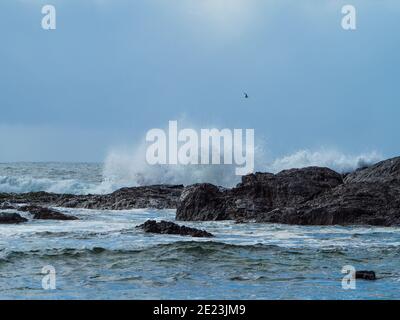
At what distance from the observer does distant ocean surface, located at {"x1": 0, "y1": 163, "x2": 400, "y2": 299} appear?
12.1m

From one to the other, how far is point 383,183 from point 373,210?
1.64 meters

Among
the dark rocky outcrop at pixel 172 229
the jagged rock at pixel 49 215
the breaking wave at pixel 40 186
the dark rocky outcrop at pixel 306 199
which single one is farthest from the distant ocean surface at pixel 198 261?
the breaking wave at pixel 40 186

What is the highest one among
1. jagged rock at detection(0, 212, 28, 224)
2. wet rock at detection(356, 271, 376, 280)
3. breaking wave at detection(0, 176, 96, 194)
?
breaking wave at detection(0, 176, 96, 194)

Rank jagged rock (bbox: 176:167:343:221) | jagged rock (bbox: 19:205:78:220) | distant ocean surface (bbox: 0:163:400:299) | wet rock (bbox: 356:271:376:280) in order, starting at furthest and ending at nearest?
1. jagged rock (bbox: 19:205:78:220)
2. jagged rock (bbox: 176:167:343:221)
3. wet rock (bbox: 356:271:376:280)
4. distant ocean surface (bbox: 0:163:400:299)

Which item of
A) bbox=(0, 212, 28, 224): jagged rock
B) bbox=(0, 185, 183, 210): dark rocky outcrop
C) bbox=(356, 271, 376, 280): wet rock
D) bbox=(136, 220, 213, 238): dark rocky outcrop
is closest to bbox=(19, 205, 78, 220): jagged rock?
bbox=(0, 212, 28, 224): jagged rock

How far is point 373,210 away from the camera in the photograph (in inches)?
899

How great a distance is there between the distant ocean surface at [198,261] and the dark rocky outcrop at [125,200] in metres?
7.63

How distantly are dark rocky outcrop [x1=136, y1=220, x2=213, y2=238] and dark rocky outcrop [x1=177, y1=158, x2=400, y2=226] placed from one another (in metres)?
3.97

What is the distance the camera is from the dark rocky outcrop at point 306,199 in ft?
74.6

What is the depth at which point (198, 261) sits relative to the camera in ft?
52.1

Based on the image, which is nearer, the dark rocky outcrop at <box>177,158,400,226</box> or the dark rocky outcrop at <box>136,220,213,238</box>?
the dark rocky outcrop at <box>136,220,213,238</box>

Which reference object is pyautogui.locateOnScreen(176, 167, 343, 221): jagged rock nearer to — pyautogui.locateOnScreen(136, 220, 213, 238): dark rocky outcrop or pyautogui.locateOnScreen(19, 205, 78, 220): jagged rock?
pyautogui.locateOnScreen(19, 205, 78, 220): jagged rock
